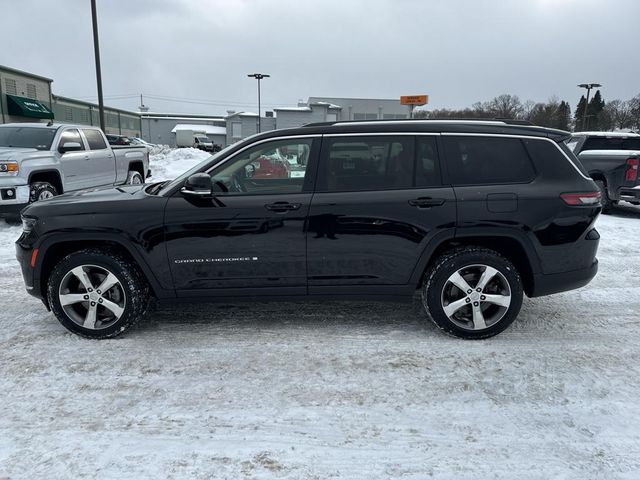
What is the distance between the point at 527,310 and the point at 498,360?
4.21 ft

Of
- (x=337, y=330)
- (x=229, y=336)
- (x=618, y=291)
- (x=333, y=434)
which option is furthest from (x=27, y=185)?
(x=618, y=291)

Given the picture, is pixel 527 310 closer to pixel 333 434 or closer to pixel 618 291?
pixel 618 291

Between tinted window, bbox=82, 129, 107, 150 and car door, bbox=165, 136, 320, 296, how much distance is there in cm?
762

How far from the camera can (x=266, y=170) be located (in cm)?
407

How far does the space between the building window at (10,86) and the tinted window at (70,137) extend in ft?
99.7

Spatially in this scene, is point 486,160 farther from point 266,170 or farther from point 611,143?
point 611,143

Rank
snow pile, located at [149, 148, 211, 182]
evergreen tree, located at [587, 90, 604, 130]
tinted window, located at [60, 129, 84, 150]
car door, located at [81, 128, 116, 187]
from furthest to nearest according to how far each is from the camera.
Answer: evergreen tree, located at [587, 90, 604, 130] < snow pile, located at [149, 148, 211, 182] < car door, located at [81, 128, 116, 187] < tinted window, located at [60, 129, 84, 150]

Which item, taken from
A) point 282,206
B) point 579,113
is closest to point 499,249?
point 282,206

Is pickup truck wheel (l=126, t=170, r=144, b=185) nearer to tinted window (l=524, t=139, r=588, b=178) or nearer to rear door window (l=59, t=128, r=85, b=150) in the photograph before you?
rear door window (l=59, t=128, r=85, b=150)

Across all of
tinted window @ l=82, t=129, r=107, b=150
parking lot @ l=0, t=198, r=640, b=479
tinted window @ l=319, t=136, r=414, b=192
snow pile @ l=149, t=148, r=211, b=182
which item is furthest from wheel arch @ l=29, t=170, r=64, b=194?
snow pile @ l=149, t=148, r=211, b=182

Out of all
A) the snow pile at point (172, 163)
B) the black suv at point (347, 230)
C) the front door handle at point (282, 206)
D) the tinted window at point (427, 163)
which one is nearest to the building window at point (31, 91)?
the snow pile at point (172, 163)

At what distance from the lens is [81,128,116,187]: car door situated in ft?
32.8

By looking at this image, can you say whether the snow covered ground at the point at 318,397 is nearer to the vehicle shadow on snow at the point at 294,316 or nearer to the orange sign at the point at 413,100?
the vehicle shadow on snow at the point at 294,316

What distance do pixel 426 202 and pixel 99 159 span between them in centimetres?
867
